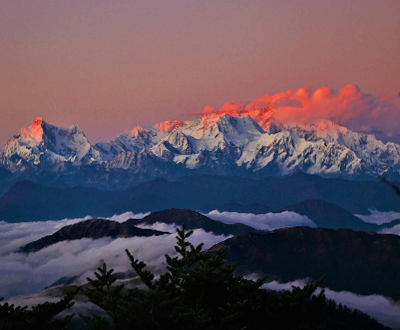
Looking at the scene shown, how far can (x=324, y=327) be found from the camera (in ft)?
162

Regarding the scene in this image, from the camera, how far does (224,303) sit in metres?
49.2

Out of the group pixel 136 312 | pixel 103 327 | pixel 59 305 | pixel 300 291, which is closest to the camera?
pixel 136 312

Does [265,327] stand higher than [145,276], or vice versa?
[145,276]

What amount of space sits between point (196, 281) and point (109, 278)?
20.9ft

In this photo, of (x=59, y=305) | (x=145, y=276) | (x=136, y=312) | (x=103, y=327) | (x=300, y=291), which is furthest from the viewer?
(x=59, y=305)

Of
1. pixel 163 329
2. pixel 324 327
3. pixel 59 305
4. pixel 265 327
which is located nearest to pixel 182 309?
pixel 163 329

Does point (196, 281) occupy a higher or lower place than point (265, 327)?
higher

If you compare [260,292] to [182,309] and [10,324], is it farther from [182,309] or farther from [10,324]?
[10,324]

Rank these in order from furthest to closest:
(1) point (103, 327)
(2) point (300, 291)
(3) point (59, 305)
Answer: (3) point (59, 305) < (2) point (300, 291) < (1) point (103, 327)

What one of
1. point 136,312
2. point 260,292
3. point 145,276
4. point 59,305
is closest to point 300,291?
point 260,292

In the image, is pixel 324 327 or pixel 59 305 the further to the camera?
pixel 59 305

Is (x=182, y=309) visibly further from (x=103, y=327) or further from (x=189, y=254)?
(x=189, y=254)

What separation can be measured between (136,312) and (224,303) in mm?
12409

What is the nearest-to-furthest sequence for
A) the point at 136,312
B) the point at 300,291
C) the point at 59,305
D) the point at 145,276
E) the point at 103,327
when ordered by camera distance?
1. the point at 136,312
2. the point at 103,327
3. the point at 145,276
4. the point at 300,291
5. the point at 59,305
